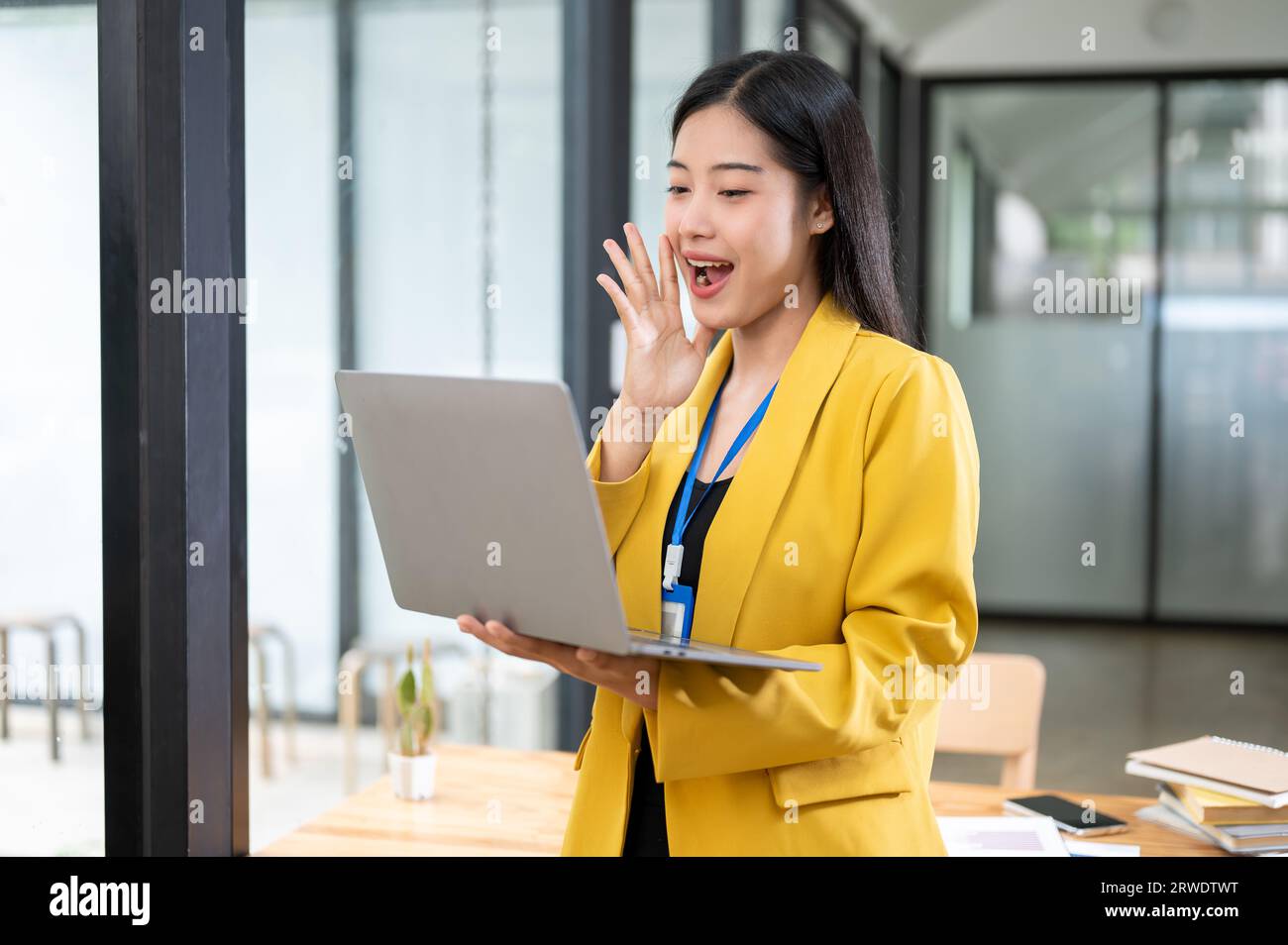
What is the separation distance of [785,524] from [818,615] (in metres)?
0.10

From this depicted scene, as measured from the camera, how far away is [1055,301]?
6535 mm

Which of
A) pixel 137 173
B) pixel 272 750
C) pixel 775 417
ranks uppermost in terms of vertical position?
pixel 137 173

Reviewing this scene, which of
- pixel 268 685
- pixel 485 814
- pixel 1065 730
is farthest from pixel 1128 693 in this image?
pixel 485 814

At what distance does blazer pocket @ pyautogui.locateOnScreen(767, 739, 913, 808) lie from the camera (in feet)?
4.37

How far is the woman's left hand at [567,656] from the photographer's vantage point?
121cm

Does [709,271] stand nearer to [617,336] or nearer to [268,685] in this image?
[617,336]

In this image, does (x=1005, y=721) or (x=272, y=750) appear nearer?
(x=1005, y=721)

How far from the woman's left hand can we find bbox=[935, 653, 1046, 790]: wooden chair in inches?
56.1

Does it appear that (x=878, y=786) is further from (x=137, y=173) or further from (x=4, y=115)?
(x=4, y=115)

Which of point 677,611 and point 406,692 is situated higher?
point 677,611

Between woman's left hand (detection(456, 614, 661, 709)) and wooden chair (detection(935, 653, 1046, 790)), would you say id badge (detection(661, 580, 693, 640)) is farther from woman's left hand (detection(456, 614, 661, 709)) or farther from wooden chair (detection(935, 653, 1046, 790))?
wooden chair (detection(935, 653, 1046, 790))

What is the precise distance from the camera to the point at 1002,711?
254 cm

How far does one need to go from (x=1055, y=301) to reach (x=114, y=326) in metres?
5.72

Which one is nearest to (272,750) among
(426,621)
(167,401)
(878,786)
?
(426,621)
